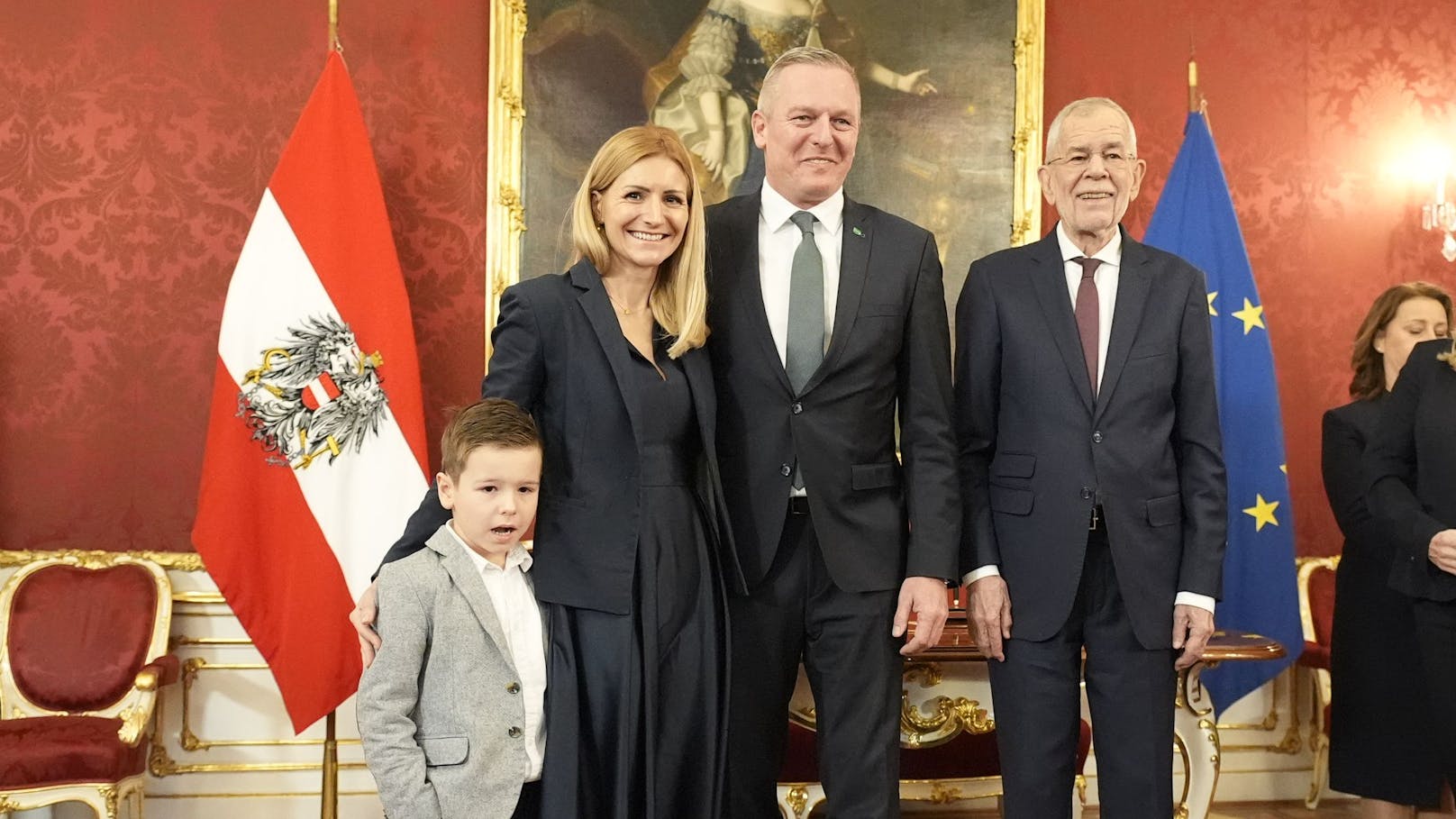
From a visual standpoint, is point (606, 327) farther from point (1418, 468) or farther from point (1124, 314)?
point (1418, 468)

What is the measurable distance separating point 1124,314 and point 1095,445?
283 millimetres

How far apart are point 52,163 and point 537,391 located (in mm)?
2912

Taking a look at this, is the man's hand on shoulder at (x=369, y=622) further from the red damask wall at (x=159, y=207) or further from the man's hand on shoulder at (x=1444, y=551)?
the man's hand on shoulder at (x=1444, y=551)

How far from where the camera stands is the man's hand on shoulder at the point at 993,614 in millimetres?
2381

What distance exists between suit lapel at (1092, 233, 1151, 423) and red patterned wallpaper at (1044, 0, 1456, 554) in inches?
100.0

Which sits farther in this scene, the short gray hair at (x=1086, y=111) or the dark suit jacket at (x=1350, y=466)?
the dark suit jacket at (x=1350, y=466)

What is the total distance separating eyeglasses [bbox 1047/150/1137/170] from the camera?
246cm

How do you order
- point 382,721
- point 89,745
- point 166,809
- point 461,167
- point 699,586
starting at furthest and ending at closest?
point 461,167 → point 166,809 → point 89,745 → point 699,586 → point 382,721

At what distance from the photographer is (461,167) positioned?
4426 mm

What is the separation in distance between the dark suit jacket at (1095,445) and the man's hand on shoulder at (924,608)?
0.20 meters

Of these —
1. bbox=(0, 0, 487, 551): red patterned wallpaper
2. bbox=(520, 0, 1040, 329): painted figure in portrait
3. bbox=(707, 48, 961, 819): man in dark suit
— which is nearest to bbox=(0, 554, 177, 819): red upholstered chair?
bbox=(0, 0, 487, 551): red patterned wallpaper

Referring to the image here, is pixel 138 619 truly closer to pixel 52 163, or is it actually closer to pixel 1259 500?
pixel 52 163

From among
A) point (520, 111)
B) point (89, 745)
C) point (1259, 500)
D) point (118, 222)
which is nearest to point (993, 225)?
point (1259, 500)

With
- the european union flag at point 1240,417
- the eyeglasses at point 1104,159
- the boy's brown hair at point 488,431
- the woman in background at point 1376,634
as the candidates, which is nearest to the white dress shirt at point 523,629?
the boy's brown hair at point 488,431
